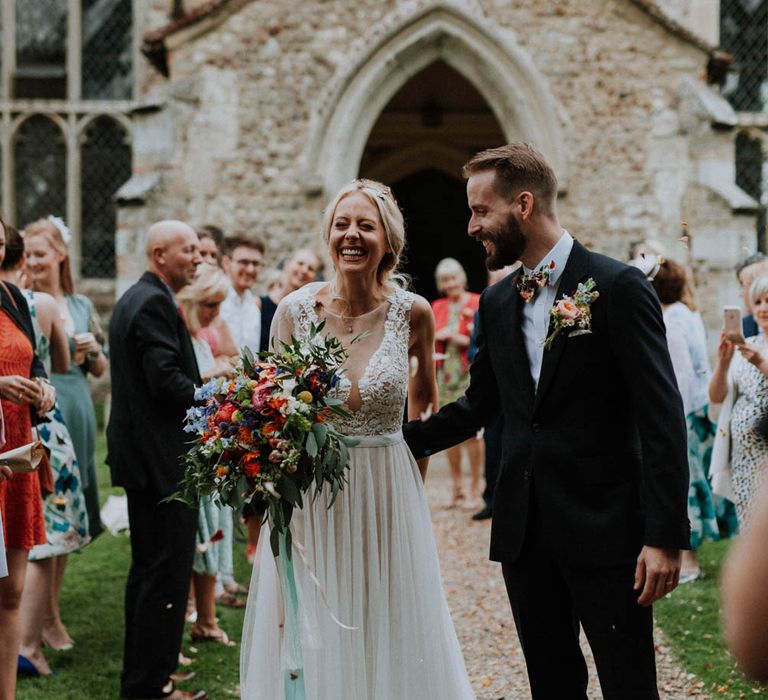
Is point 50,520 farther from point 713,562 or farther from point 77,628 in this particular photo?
point 713,562

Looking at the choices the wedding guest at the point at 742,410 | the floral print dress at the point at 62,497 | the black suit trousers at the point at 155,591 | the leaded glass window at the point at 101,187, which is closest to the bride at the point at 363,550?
the black suit trousers at the point at 155,591

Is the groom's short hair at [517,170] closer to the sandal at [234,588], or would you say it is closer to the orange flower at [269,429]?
the orange flower at [269,429]

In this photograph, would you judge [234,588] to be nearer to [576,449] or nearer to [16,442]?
[16,442]

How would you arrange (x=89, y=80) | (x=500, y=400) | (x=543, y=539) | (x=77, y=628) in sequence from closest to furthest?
1. (x=543, y=539)
2. (x=500, y=400)
3. (x=77, y=628)
4. (x=89, y=80)

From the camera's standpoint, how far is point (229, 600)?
6.60m

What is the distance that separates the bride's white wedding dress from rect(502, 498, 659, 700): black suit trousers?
1.48 feet

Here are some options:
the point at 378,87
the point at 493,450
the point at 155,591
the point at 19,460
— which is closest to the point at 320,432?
the point at 19,460

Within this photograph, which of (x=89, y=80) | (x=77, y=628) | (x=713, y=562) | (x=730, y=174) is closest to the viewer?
(x=77, y=628)

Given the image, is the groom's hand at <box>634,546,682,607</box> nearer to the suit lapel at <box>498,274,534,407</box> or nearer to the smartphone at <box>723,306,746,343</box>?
the suit lapel at <box>498,274,534,407</box>

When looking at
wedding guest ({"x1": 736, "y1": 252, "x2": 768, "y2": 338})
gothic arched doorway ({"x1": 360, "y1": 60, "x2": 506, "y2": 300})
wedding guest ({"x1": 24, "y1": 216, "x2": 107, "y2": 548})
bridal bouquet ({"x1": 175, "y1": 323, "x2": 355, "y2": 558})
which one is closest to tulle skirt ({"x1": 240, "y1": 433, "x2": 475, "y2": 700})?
bridal bouquet ({"x1": 175, "y1": 323, "x2": 355, "y2": 558})

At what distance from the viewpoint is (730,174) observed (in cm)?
1223

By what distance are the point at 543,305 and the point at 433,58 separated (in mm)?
9730

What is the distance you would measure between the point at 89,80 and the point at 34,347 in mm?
12279

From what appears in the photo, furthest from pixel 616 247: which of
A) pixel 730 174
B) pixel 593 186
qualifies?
pixel 730 174
